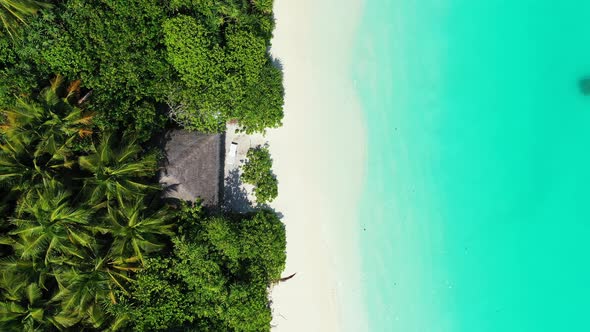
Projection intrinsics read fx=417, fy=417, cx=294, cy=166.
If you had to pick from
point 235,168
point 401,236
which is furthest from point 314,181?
point 401,236

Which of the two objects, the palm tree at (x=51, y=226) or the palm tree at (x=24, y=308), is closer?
the palm tree at (x=51, y=226)

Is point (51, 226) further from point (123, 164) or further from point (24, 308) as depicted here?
point (24, 308)

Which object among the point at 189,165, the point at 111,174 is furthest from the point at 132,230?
the point at 189,165

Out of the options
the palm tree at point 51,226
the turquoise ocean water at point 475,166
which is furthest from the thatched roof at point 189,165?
the turquoise ocean water at point 475,166

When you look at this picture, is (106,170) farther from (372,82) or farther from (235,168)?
(372,82)

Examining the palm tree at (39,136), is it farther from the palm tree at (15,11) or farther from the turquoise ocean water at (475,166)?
the turquoise ocean water at (475,166)
